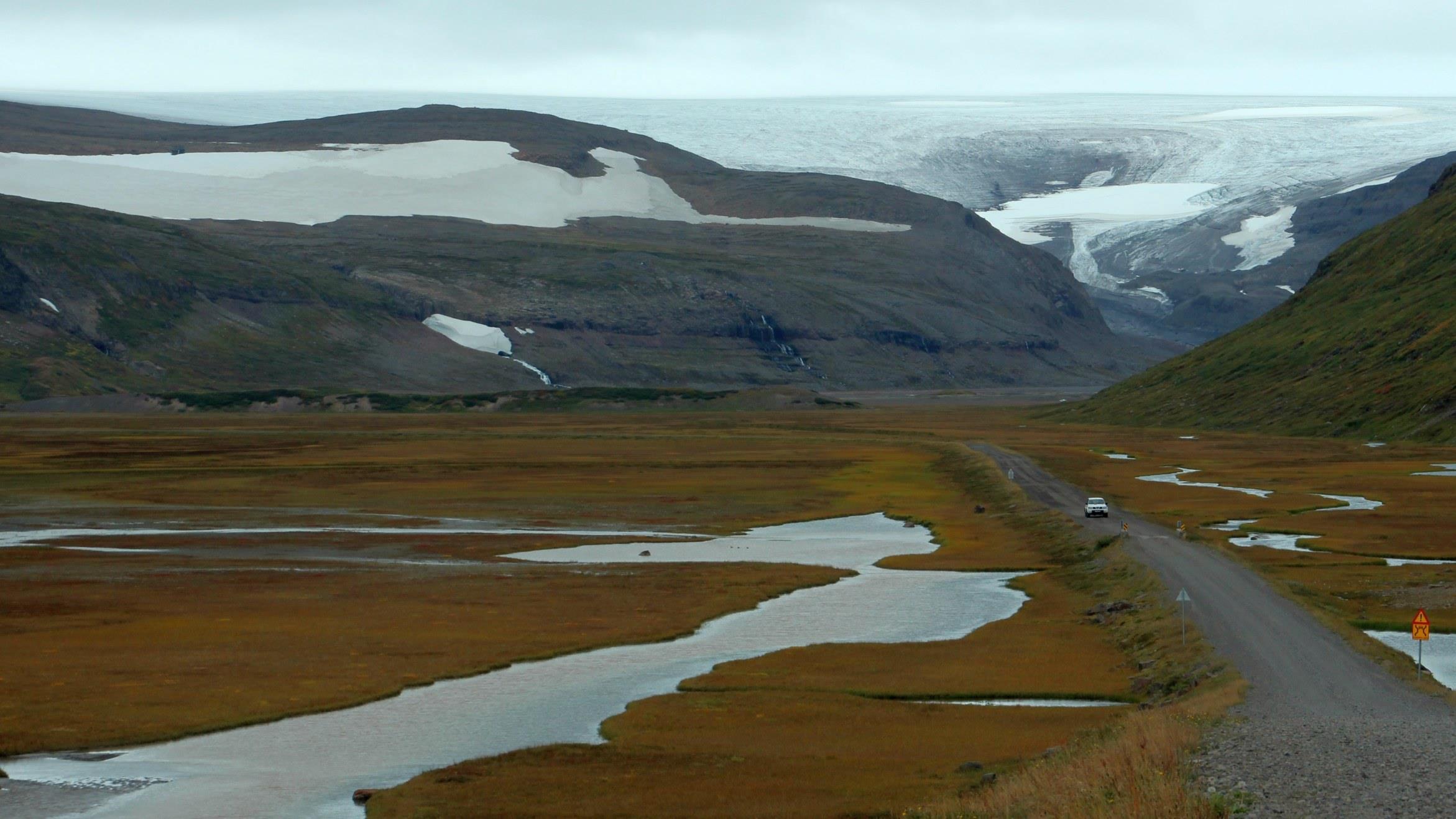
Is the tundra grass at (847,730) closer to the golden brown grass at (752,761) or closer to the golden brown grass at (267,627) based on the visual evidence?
the golden brown grass at (752,761)

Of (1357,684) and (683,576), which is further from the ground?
(1357,684)

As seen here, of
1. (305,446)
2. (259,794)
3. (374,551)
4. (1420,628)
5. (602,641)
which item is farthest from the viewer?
(305,446)

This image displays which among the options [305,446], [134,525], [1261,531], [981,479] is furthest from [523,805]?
[305,446]

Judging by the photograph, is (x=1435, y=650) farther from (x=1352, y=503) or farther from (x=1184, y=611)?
(x=1352, y=503)

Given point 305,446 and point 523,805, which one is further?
point 305,446

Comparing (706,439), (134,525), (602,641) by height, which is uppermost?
(602,641)

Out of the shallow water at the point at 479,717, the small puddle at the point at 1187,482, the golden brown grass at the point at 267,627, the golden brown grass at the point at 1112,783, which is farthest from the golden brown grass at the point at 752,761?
the small puddle at the point at 1187,482

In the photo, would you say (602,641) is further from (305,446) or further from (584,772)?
(305,446)
